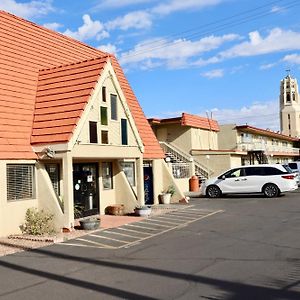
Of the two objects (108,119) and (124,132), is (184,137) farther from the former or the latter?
(108,119)

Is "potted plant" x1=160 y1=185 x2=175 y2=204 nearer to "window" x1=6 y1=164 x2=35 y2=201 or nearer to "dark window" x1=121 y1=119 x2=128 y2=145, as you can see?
"dark window" x1=121 y1=119 x2=128 y2=145

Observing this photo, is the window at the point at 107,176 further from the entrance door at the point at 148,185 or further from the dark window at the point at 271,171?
the dark window at the point at 271,171

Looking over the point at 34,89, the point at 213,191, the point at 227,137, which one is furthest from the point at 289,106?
the point at 34,89

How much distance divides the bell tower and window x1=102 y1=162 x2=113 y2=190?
90547mm

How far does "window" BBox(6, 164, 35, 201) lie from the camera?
13.9 metres

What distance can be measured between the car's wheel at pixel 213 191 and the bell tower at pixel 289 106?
272ft


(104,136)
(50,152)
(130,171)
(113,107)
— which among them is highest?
(113,107)

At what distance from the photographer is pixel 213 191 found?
83.7ft

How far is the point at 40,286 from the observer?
779 centimetres

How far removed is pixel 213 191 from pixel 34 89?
41.3 feet

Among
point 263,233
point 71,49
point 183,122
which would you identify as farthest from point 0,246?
point 183,122

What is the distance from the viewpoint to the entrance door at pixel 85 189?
680 inches

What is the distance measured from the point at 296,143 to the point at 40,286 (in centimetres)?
7213

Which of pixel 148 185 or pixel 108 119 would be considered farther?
pixel 148 185
